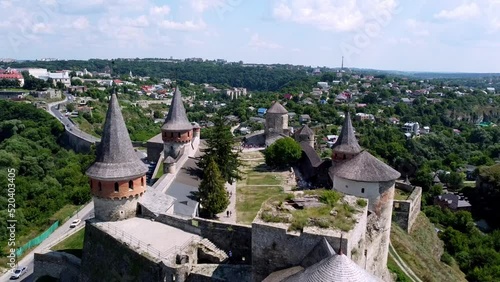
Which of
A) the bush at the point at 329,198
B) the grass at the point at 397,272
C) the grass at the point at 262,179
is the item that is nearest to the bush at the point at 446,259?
the grass at the point at 397,272

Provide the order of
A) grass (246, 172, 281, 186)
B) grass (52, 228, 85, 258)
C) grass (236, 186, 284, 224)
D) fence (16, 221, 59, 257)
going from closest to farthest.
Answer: grass (52, 228, 85, 258) < grass (236, 186, 284, 224) < fence (16, 221, 59, 257) < grass (246, 172, 281, 186)

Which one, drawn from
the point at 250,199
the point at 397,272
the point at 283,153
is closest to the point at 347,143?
the point at 250,199

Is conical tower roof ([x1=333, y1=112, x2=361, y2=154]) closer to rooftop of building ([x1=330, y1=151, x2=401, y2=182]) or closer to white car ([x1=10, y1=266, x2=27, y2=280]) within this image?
rooftop of building ([x1=330, y1=151, x2=401, y2=182])

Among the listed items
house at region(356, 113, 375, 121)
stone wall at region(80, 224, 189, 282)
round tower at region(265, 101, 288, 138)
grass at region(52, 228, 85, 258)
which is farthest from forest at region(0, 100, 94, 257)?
house at region(356, 113, 375, 121)

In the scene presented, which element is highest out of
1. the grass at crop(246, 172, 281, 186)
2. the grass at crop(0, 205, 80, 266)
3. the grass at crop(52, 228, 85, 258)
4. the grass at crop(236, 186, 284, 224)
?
A: the grass at crop(236, 186, 284, 224)

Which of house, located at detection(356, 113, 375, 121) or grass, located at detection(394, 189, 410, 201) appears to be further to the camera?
house, located at detection(356, 113, 375, 121)

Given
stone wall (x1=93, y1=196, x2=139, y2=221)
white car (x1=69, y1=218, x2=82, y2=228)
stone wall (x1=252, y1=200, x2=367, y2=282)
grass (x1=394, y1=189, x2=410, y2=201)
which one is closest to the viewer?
stone wall (x1=252, y1=200, x2=367, y2=282)
